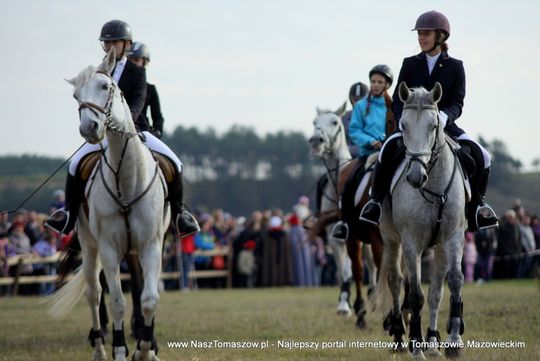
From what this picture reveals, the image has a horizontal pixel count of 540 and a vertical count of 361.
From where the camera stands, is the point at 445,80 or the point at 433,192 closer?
the point at 433,192

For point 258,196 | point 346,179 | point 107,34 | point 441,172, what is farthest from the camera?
point 258,196

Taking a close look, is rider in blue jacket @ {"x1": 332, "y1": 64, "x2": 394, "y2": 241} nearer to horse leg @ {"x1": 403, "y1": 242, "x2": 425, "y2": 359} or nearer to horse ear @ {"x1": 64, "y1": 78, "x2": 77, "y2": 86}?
horse leg @ {"x1": 403, "y1": 242, "x2": 425, "y2": 359}

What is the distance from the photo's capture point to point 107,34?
11.4m

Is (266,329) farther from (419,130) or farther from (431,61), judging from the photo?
(419,130)

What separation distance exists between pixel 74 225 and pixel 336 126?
6294 mm

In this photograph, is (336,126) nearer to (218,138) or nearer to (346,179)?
(346,179)

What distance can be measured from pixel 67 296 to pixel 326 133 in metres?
5.64

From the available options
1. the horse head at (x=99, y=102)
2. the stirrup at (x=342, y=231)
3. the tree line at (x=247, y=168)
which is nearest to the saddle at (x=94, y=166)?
the horse head at (x=99, y=102)

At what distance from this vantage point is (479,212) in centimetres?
1093

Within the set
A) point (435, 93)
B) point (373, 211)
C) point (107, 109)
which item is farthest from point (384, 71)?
point (107, 109)

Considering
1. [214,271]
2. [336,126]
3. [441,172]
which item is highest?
[336,126]

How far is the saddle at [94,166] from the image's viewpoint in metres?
11.2

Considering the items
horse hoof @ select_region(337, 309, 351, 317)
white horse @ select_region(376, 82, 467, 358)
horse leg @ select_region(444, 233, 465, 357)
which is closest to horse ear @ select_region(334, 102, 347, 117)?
horse hoof @ select_region(337, 309, 351, 317)

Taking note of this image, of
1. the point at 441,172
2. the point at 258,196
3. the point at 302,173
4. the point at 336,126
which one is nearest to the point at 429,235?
the point at 441,172
